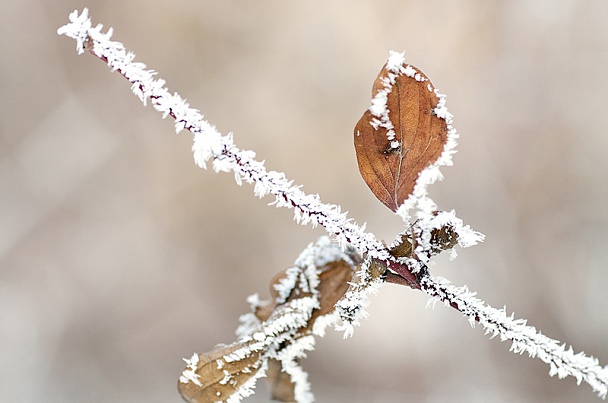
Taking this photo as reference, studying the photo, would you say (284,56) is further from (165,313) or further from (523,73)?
(165,313)

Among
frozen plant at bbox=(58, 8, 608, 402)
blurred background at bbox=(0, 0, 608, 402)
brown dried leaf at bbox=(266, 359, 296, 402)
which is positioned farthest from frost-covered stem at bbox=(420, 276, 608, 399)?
blurred background at bbox=(0, 0, 608, 402)

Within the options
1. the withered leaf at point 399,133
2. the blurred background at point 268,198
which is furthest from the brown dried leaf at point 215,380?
the blurred background at point 268,198

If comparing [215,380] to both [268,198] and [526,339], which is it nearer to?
[526,339]

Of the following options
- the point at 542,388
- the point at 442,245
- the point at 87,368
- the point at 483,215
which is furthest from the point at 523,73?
the point at 87,368

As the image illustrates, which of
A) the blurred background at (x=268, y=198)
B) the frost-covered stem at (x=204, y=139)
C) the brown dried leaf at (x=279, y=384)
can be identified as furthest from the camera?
Result: the blurred background at (x=268, y=198)

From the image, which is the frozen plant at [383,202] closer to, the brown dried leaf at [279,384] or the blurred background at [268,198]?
the brown dried leaf at [279,384]

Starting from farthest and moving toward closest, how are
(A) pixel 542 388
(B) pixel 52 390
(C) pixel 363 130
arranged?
(B) pixel 52 390
(A) pixel 542 388
(C) pixel 363 130

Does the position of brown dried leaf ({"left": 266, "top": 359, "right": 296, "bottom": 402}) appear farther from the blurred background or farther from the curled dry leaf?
the blurred background
